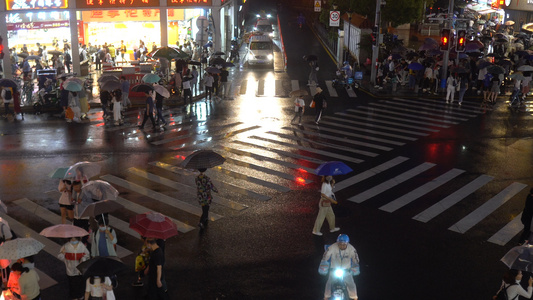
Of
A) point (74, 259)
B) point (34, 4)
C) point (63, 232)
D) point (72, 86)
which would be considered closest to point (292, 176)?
point (74, 259)

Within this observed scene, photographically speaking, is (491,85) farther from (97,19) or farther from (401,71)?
(97,19)

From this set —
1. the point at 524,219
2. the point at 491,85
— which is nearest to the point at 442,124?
the point at 491,85

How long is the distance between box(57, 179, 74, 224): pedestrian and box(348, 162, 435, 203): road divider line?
696 centimetres

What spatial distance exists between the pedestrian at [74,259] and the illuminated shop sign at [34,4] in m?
27.0

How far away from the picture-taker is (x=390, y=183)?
52.2ft

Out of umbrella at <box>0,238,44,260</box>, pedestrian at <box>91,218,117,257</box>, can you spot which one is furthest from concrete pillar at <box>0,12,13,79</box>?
umbrella at <box>0,238,44,260</box>

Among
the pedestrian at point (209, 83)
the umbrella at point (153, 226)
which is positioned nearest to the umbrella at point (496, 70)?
the pedestrian at point (209, 83)

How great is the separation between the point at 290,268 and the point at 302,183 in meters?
5.25

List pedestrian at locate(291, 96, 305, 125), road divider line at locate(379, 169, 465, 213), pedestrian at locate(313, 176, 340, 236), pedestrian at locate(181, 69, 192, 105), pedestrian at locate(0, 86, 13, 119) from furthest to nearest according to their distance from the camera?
pedestrian at locate(181, 69, 192, 105), pedestrian at locate(0, 86, 13, 119), pedestrian at locate(291, 96, 305, 125), road divider line at locate(379, 169, 465, 213), pedestrian at locate(313, 176, 340, 236)

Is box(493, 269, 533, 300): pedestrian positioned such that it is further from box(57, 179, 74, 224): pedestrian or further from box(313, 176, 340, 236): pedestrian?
box(57, 179, 74, 224): pedestrian

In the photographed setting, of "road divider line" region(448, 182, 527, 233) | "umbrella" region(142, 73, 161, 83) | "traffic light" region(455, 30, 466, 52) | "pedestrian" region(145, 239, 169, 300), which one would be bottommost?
"road divider line" region(448, 182, 527, 233)

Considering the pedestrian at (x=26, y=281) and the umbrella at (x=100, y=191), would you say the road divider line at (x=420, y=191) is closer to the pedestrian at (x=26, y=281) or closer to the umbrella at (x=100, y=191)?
the umbrella at (x=100, y=191)

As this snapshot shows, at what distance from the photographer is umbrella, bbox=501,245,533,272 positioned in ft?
27.2

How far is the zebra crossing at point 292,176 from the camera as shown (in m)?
13.5
